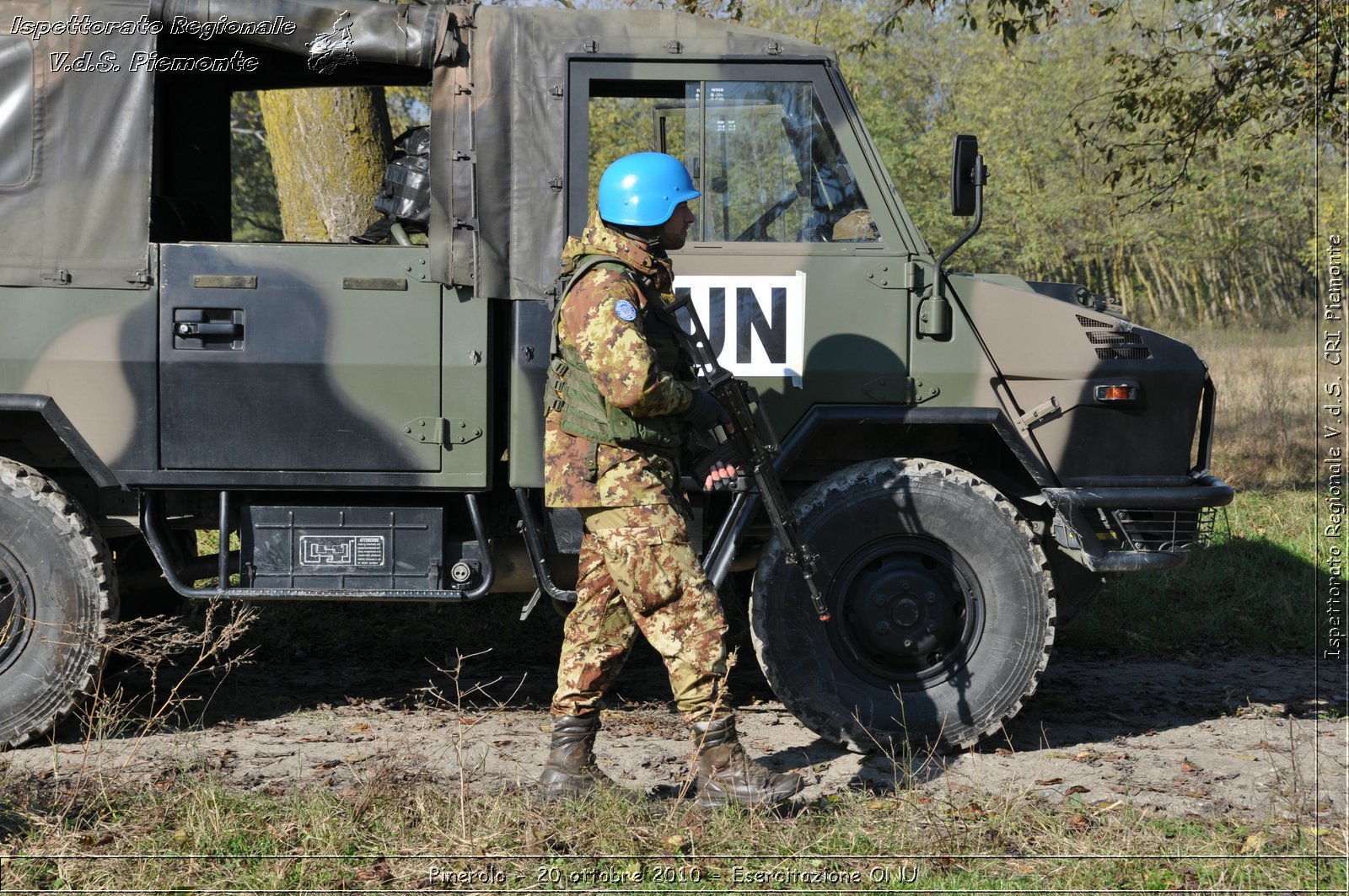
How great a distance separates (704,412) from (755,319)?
0.71 meters

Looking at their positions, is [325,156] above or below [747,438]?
above

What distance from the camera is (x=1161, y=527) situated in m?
4.46

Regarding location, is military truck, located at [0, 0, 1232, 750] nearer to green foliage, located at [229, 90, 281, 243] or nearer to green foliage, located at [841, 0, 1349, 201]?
green foliage, located at [841, 0, 1349, 201]

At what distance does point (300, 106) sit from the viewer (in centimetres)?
700

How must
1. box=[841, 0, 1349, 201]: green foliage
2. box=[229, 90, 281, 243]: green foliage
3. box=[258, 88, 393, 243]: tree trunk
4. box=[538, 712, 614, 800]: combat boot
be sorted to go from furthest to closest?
box=[229, 90, 281, 243]: green foliage < box=[841, 0, 1349, 201]: green foliage < box=[258, 88, 393, 243]: tree trunk < box=[538, 712, 614, 800]: combat boot

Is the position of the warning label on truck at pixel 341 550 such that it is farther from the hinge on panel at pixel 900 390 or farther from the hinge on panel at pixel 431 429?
the hinge on panel at pixel 900 390

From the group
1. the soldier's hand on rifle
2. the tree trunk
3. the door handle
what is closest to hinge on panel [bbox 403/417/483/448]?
the door handle

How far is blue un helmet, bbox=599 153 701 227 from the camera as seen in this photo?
3.76m

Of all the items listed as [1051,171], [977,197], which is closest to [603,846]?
[977,197]

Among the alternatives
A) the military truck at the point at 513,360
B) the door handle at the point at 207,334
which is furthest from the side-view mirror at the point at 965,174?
the door handle at the point at 207,334

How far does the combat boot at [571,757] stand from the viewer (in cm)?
383

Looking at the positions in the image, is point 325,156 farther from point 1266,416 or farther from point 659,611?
point 1266,416

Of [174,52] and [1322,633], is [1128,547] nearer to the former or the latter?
[1322,633]
